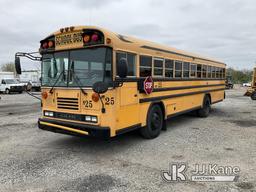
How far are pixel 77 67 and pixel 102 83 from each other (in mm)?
881

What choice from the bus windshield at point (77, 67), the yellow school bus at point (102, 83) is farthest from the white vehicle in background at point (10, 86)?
the bus windshield at point (77, 67)

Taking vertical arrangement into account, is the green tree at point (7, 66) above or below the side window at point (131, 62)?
above

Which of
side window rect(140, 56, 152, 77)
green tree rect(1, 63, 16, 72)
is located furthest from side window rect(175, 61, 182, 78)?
green tree rect(1, 63, 16, 72)

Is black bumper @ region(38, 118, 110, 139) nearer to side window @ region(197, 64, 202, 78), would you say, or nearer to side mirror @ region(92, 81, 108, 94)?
side mirror @ region(92, 81, 108, 94)

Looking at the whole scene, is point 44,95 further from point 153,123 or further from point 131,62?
point 153,123

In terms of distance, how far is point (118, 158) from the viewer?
17.4 ft

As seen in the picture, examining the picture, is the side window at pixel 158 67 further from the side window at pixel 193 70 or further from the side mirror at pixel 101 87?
the side window at pixel 193 70

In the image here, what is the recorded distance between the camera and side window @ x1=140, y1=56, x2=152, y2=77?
607 centimetres

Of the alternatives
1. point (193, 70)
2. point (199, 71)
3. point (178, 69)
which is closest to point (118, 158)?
point (178, 69)

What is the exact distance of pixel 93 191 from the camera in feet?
12.5

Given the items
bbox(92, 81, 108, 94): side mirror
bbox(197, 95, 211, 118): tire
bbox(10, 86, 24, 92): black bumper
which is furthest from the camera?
bbox(10, 86, 24, 92): black bumper

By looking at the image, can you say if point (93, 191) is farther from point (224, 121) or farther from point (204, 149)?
point (224, 121)

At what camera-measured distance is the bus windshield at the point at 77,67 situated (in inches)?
199

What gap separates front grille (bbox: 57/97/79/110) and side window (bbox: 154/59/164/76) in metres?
2.34
